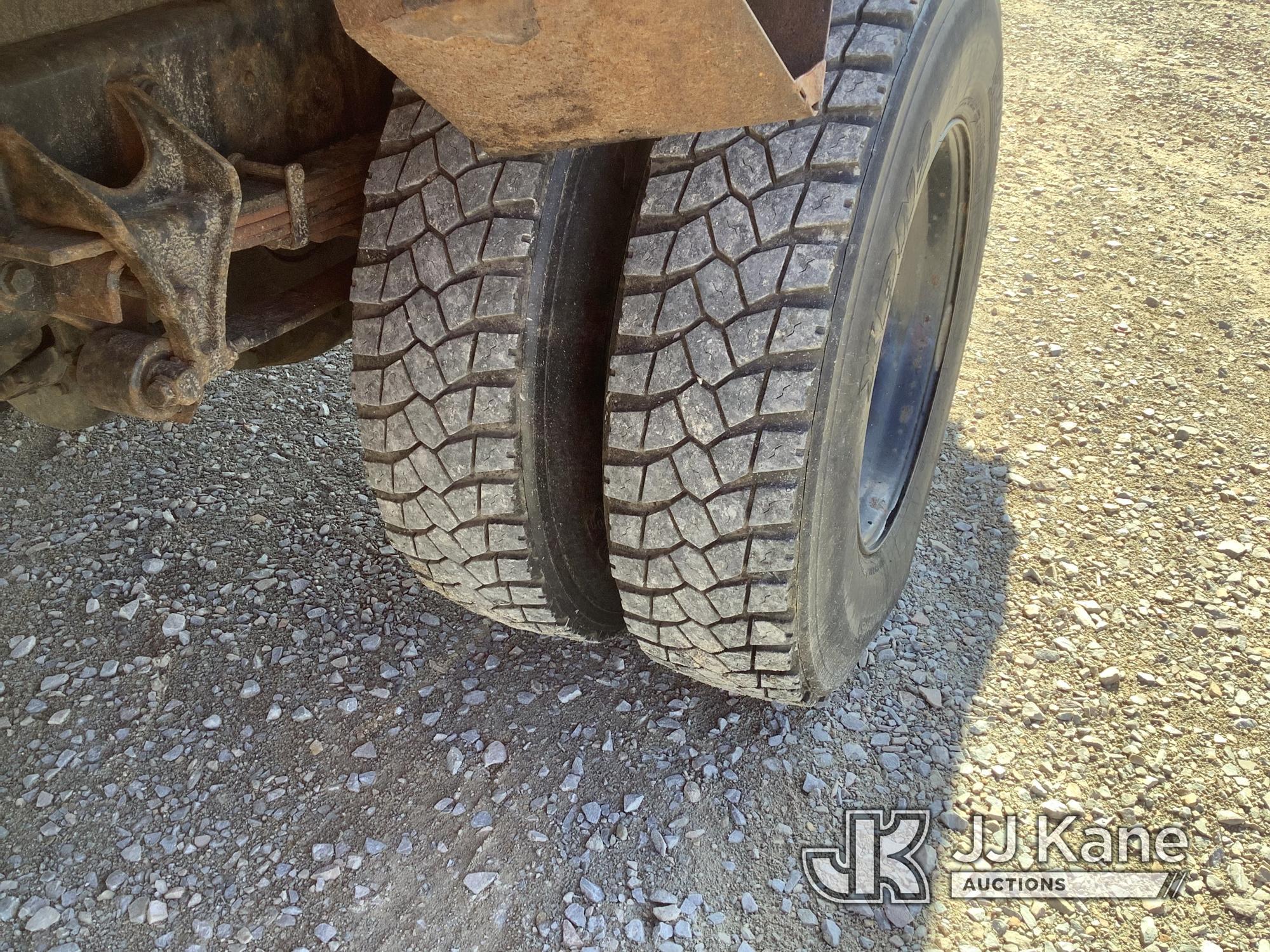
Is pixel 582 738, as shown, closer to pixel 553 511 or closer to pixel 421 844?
pixel 421 844

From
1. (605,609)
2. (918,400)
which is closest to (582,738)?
(605,609)

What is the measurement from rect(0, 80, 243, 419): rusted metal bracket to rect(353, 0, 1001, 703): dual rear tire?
340mm

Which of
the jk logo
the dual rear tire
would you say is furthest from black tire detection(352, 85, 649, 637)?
the jk logo

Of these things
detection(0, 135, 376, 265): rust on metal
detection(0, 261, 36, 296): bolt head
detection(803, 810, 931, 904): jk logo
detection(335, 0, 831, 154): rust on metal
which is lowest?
detection(803, 810, 931, 904): jk logo

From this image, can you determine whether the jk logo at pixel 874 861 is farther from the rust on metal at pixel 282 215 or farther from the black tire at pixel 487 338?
the rust on metal at pixel 282 215

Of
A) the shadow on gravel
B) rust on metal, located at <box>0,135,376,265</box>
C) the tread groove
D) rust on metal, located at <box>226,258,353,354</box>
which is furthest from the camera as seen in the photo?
the shadow on gravel

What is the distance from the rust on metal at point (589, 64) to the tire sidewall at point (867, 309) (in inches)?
16.7

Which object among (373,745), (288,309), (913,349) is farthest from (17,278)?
(913,349)

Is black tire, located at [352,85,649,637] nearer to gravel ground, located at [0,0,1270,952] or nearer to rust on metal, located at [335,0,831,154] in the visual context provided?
rust on metal, located at [335,0,831,154]

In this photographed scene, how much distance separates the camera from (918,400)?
291 centimetres

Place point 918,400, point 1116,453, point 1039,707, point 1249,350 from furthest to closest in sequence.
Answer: point 1249,350
point 1116,453
point 918,400
point 1039,707

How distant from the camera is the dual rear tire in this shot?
5.63ft

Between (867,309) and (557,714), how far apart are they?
117 cm

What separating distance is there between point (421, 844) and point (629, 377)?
3.47 feet
